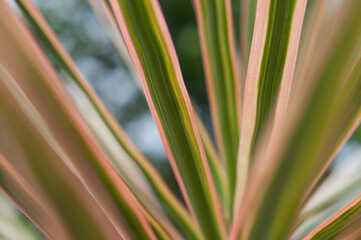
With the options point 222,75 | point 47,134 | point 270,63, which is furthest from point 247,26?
point 47,134

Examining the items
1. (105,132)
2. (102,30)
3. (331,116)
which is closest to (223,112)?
(105,132)

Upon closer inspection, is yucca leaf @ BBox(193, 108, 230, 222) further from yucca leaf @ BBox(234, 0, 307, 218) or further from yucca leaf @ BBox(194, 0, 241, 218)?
yucca leaf @ BBox(234, 0, 307, 218)

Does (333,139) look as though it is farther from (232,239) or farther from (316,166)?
(232,239)

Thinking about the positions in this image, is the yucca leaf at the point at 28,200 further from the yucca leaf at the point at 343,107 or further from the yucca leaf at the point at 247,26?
the yucca leaf at the point at 247,26

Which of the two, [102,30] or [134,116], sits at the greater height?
→ [102,30]

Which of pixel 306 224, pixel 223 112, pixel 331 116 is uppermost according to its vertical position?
pixel 331 116

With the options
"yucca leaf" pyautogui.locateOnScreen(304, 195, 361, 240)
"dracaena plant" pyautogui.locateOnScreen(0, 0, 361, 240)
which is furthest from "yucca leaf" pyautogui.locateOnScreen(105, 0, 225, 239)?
"yucca leaf" pyautogui.locateOnScreen(304, 195, 361, 240)
